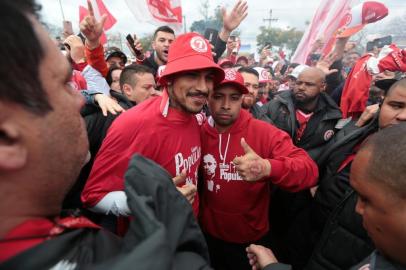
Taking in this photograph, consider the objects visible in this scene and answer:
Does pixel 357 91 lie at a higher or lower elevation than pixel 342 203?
higher

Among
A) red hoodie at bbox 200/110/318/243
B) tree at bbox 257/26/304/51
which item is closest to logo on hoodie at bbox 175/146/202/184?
red hoodie at bbox 200/110/318/243

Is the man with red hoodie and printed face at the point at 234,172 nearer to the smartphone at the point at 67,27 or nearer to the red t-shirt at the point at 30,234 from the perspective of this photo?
the red t-shirt at the point at 30,234

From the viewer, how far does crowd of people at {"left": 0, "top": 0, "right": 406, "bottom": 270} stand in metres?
0.62

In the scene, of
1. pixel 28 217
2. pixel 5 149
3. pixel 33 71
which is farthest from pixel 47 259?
pixel 33 71

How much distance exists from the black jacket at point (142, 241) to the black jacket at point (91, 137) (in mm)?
1322


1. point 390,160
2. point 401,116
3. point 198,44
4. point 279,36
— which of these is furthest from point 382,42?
point 279,36

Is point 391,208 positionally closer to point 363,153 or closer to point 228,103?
point 363,153

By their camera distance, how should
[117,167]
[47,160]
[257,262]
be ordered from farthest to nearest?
[117,167], [257,262], [47,160]

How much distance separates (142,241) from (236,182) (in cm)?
173

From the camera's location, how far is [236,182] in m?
2.28

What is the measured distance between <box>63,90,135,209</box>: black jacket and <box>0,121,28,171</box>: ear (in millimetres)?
1454

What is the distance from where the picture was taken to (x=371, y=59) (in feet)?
10.7

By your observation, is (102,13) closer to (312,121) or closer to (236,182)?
(312,121)

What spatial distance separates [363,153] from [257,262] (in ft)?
2.59
